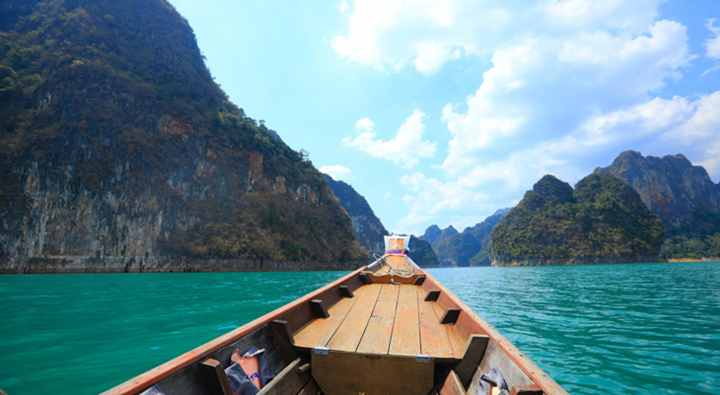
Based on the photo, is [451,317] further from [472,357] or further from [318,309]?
[318,309]

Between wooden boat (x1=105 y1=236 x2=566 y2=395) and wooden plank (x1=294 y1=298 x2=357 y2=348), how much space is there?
1 cm

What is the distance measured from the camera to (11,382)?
5.11m

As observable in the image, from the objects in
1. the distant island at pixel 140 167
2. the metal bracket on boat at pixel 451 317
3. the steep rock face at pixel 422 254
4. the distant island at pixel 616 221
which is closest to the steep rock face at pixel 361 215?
the steep rock face at pixel 422 254

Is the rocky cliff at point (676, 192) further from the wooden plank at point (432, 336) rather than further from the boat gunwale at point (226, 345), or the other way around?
the boat gunwale at point (226, 345)

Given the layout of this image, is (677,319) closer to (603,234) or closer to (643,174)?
(603,234)

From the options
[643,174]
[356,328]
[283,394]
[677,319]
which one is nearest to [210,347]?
[283,394]

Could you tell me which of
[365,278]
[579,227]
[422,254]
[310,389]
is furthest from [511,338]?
[422,254]

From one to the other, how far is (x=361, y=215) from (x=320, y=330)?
179 metres

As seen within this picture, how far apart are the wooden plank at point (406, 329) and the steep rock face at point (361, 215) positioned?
165417mm

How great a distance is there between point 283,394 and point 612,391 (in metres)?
4.96

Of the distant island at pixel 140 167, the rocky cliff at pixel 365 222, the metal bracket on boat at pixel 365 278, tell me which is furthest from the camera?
the rocky cliff at pixel 365 222

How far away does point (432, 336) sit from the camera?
13.2 ft

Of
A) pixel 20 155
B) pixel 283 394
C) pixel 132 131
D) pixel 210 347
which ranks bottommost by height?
pixel 283 394

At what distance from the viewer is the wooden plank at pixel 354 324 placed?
3628 mm
